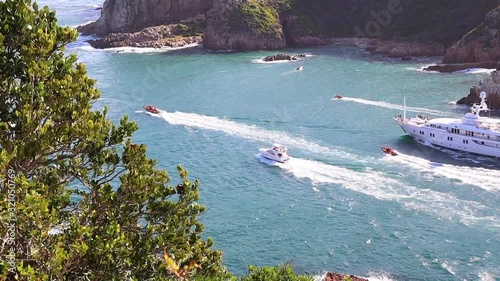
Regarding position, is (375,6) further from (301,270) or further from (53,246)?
(53,246)

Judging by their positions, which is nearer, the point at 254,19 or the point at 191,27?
the point at 254,19

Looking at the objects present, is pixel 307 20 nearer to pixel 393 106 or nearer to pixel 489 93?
pixel 393 106

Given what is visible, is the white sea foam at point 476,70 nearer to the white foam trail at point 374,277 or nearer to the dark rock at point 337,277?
the white foam trail at point 374,277

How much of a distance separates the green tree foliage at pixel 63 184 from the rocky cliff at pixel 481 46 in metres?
92.0

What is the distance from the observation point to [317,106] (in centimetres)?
7825

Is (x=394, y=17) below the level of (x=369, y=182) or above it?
above

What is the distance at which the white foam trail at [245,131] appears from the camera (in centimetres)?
6015

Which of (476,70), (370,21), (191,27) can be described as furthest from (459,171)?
(191,27)

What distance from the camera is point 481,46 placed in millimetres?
101625

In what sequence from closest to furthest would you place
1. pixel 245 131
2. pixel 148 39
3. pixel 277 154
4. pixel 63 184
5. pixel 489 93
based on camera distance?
pixel 63 184 → pixel 277 154 → pixel 245 131 → pixel 489 93 → pixel 148 39

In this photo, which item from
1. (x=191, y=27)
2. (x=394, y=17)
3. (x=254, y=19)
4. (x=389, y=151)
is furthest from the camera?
(x=191, y=27)

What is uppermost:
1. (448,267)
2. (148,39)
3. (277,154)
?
(148,39)

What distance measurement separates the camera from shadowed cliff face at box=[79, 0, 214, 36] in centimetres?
14638

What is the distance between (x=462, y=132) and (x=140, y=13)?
345ft
